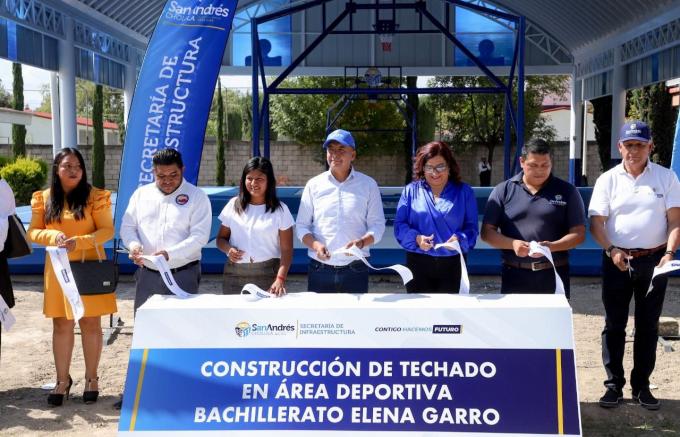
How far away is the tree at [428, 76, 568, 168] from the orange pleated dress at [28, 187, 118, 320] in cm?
2423

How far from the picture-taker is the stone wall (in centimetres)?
2656

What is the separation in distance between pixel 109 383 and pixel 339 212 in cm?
183

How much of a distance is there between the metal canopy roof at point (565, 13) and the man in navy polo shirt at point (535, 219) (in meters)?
12.2

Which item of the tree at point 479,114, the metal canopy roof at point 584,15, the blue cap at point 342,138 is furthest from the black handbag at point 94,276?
the tree at point 479,114

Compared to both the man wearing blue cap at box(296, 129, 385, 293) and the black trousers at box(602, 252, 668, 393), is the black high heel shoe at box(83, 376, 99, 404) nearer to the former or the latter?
the man wearing blue cap at box(296, 129, 385, 293)

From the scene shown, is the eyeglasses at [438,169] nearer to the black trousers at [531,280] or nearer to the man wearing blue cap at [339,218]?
the man wearing blue cap at [339,218]

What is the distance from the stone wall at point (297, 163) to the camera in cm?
2656

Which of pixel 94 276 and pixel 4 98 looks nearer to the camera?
pixel 94 276

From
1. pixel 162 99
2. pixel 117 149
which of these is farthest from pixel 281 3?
pixel 162 99

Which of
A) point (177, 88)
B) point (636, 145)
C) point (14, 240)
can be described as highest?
point (177, 88)

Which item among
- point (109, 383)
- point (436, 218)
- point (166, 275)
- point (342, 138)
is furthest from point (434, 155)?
point (109, 383)

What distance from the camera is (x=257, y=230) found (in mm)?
3576

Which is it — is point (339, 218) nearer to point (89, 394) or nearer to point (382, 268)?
point (382, 268)

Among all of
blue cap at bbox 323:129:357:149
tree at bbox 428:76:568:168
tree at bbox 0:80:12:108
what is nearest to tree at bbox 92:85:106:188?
tree at bbox 428:76:568:168
